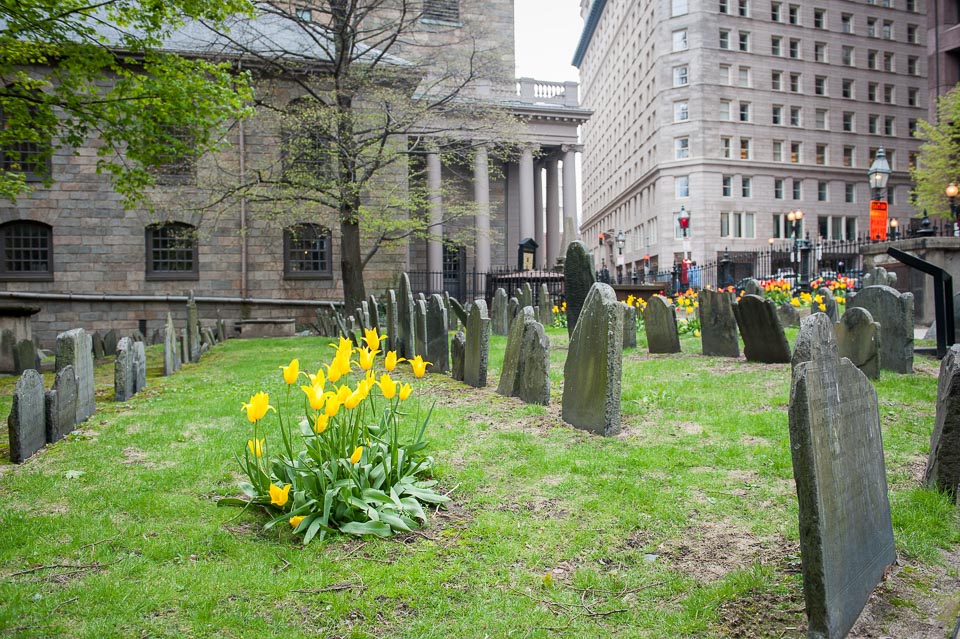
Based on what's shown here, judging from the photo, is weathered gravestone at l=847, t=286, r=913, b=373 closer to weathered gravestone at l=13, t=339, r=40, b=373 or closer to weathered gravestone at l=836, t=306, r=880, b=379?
weathered gravestone at l=836, t=306, r=880, b=379

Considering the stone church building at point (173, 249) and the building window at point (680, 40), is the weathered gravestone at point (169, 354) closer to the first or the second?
the stone church building at point (173, 249)

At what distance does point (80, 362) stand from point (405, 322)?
15.5 ft

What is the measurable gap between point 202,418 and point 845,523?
644 centimetres

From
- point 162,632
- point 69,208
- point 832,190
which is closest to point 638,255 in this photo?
point 832,190

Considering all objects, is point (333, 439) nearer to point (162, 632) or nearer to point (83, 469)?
point (162, 632)

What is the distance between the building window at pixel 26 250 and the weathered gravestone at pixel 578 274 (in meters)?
21.3

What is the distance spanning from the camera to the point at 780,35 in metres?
53.4

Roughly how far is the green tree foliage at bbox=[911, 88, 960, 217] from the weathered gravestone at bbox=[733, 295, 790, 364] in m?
32.1

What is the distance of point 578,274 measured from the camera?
991 cm

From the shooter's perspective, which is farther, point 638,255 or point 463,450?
point 638,255

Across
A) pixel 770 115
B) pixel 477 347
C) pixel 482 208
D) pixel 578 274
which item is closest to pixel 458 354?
pixel 477 347

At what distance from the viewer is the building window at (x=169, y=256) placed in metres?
24.1

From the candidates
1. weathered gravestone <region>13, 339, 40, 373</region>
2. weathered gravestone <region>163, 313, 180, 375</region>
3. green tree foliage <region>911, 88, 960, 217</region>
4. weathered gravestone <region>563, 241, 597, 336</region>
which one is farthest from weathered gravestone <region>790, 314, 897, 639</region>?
green tree foliage <region>911, 88, 960, 217</region>

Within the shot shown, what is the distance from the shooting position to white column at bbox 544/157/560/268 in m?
34.7
